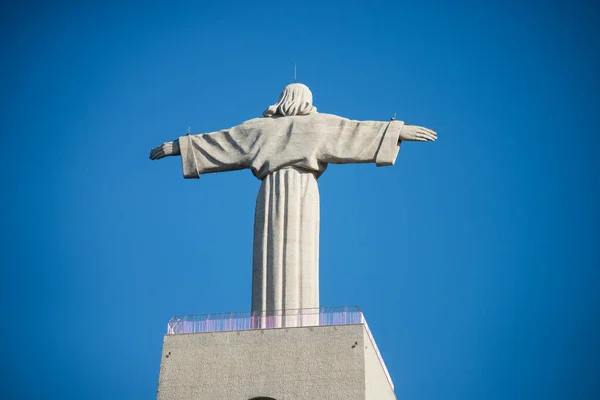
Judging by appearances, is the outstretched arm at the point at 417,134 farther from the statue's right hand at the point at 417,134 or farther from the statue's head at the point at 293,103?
the statue's head at the point at 293,103

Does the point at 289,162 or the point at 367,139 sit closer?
the point at 289,162

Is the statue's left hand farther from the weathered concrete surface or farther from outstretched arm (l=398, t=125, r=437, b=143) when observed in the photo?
the weathered concrete surface

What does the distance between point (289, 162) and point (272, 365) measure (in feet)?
19.8

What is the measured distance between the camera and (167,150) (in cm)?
3738

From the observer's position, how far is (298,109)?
36250 millimetres

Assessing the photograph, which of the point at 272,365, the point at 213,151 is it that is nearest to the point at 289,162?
the point at 213,151

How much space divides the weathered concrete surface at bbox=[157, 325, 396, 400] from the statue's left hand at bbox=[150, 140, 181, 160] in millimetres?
6637

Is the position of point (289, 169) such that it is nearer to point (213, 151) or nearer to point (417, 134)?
point (213, 151)

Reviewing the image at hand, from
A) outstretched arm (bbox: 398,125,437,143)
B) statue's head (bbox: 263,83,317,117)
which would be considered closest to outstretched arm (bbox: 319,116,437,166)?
outstretched arm (bbox: 398,125,437,143)

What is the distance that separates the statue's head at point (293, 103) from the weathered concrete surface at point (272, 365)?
6.90 metres

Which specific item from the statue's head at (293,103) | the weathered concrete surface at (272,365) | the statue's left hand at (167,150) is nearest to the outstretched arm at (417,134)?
the statue's head at (293,103)

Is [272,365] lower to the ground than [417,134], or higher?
lower

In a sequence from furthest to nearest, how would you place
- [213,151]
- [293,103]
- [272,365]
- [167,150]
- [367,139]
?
[167,150]
[213,151]
[293,103]
[367,139]
[272,365]

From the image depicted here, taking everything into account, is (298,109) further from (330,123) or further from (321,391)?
(321,391)
